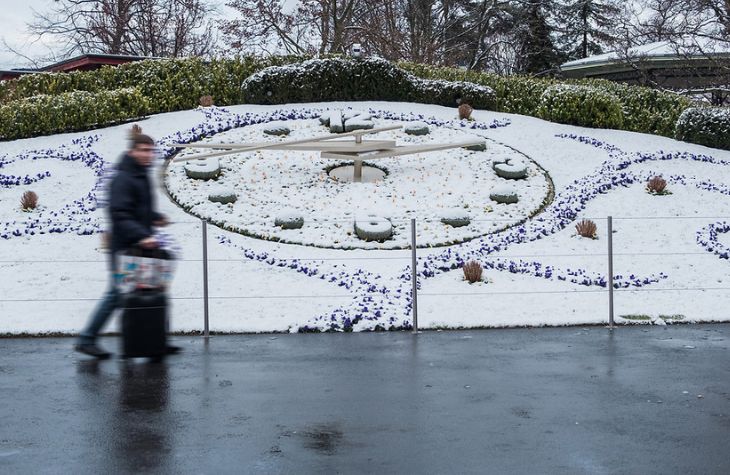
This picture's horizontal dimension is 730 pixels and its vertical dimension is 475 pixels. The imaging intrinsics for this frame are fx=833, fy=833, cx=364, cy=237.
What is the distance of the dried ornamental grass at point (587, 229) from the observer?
46.0 ft

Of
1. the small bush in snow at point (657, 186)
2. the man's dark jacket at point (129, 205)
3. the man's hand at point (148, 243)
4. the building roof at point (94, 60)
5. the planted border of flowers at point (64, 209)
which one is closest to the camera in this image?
the man's hand at point (148, 243)

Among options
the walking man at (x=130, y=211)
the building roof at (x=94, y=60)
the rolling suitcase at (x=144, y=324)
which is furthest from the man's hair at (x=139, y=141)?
the building roof at (x=94, y=60)

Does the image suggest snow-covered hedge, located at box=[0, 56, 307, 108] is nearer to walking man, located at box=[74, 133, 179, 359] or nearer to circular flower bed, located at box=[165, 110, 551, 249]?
circular flower bed, located at box=[165, 110, 551, 249]

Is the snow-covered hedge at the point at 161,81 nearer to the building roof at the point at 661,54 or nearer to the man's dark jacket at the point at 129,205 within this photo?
the building roof at the point at 661,54

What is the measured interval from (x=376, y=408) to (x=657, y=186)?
11.5m

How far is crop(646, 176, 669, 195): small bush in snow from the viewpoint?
1595 cm

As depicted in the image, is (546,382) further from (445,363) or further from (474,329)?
(474,329)

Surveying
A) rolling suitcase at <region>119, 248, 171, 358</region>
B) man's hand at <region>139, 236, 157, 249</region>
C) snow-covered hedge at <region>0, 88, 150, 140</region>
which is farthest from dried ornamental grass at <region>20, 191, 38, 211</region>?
man's hand at <region>139, 236, 157, 249</region>

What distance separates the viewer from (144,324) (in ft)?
22.7

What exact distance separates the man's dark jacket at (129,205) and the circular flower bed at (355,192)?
6.07 metres

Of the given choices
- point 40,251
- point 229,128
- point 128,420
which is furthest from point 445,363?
point 229,128

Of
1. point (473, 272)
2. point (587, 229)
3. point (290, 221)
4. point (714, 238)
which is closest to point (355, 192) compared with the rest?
point (290, 221)

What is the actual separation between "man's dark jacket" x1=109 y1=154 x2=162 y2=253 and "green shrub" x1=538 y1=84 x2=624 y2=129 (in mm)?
15686

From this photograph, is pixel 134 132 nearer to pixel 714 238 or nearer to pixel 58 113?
pixel 714 238
